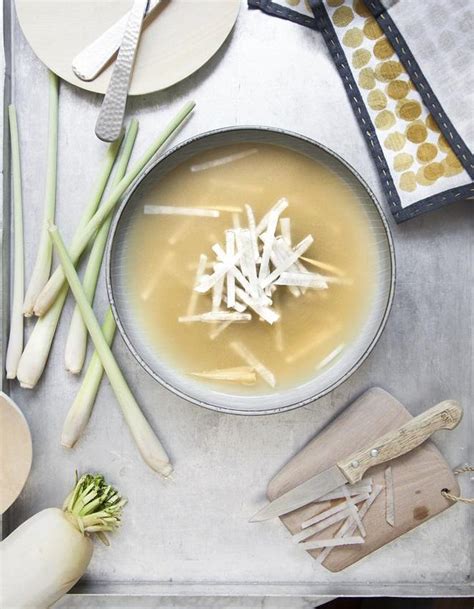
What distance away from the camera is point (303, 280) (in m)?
0.88

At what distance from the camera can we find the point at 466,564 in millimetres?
999

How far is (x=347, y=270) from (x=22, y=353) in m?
0.49

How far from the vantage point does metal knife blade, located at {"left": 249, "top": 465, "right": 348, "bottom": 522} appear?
92cm

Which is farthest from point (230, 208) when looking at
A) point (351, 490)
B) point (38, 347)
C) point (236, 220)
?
point (351, 490)

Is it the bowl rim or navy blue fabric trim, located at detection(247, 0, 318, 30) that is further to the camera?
navy blue fabric trim, located at detection(247, 0, 318, 30)

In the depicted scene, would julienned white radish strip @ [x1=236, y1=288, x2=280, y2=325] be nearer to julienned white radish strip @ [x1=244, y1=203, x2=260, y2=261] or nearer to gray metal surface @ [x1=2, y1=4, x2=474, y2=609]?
julienned white radish strip @ [x1=244, y1=203, x2=260, y2=261]

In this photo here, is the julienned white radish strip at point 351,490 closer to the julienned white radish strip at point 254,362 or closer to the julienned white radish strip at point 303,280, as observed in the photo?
the julienned white radish strip at point 254,362

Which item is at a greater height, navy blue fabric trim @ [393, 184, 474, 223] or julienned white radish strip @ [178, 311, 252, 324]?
navy blue fabric trim @ [393, 184, 474, 223]

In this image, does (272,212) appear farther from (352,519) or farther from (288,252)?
(352,519)

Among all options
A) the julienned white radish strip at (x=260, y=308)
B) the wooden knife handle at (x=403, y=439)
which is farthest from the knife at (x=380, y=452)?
the julienned white radish strip at (x=260, y=308)

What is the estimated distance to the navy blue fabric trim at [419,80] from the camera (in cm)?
91

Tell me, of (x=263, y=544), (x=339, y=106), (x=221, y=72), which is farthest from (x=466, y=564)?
(x=221, y=72)

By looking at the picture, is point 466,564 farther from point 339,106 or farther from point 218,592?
point 339,106

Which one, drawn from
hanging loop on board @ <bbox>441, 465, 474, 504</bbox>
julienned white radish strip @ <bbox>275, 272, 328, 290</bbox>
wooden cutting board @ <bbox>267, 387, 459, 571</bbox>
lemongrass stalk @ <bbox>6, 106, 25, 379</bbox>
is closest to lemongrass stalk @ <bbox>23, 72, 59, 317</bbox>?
lemongrass stalk @ <bbox>6, 106, 25, 379</bbox>
